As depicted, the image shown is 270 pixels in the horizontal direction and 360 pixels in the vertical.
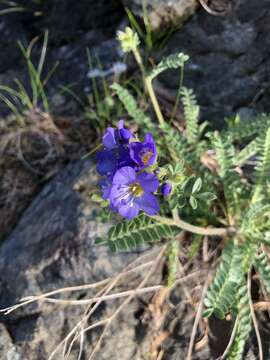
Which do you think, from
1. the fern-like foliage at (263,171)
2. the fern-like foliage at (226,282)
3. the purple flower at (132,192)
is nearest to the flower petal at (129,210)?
the purple flower at (132,192)

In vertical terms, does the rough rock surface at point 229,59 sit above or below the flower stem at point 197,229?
above

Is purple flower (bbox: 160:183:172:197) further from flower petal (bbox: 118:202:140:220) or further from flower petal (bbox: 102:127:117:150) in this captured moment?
flower petal (bbox: 102:127:117:150)

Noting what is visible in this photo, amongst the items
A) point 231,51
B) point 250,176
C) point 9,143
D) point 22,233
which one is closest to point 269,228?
point 250,176

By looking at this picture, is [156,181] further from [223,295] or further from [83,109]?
[83,109]

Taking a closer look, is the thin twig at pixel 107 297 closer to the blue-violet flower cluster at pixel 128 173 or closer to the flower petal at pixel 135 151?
the blue-violet flower cluster at pixel 128 173

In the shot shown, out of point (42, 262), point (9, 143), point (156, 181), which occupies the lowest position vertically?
point (42, 262)

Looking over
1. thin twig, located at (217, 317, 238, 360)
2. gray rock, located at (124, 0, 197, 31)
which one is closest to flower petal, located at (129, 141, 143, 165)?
thin twig, located at (217, 317, 238, 360)
